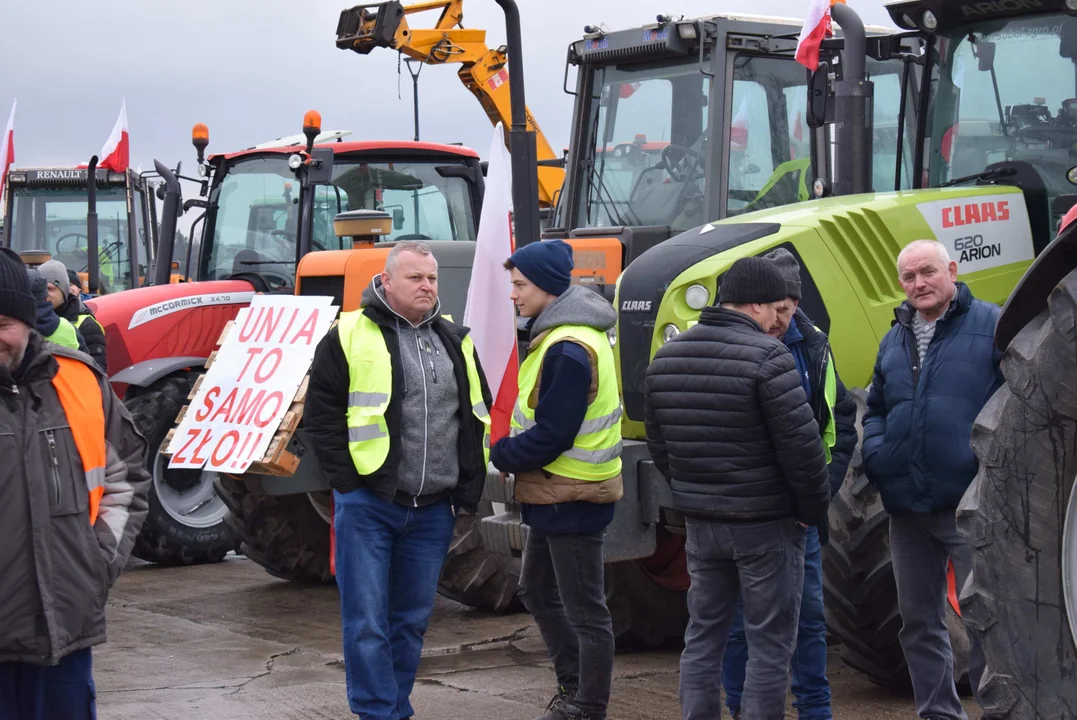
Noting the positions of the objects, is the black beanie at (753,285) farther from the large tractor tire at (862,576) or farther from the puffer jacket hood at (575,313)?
the large tractor tire at (862,576)

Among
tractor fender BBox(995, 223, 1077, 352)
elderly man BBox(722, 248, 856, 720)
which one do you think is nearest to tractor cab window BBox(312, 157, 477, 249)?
elderly man BBox(722, 248, 856, 720)

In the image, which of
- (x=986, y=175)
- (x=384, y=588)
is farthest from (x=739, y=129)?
(x=384, y=588)

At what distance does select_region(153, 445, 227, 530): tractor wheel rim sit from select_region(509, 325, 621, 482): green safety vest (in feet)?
17.1

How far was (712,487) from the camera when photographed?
4746 mm

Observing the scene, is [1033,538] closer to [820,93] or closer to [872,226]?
[872,226]

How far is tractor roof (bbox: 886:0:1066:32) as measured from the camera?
6.49 meters

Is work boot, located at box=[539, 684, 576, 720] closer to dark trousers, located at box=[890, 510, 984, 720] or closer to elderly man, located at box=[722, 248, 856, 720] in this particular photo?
elderly man, located at box=[722, 248, 856, 720]

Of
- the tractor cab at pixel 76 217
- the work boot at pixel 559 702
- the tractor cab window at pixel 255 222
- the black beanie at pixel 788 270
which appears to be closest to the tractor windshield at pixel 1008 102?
the black beanie at pixel 788 270

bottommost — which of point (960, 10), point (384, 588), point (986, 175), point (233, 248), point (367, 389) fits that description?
point (384, 588)

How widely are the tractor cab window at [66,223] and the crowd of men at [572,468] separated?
40.3 ft

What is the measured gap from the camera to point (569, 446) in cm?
548

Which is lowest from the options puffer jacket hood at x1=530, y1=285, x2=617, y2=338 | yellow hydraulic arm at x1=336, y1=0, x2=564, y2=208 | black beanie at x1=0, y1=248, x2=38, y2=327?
puffer jacket hood at x1=530, y1=285, x2=617, y2=338

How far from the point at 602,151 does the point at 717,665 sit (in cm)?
397

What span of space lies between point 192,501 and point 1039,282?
7696 millimetres
